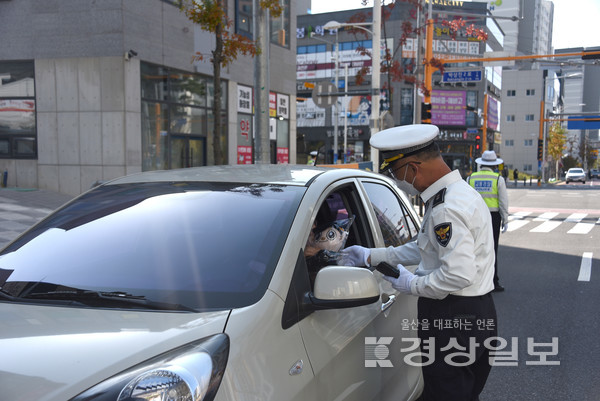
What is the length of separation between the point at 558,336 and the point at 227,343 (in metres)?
4.86

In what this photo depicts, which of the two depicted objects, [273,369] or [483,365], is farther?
[483,365]

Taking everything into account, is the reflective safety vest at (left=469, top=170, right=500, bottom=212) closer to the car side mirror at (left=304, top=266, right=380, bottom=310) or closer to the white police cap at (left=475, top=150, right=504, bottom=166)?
the white police cap at (left=475, top=150, right=504, bottom=166)

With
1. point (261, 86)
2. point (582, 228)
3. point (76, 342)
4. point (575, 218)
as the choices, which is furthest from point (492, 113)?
point (76, 342)

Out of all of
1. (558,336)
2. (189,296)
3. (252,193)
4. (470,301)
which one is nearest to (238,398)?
(189,296)

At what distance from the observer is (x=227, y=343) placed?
5.63 ft

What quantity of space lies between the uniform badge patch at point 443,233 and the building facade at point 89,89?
1405 centimetres

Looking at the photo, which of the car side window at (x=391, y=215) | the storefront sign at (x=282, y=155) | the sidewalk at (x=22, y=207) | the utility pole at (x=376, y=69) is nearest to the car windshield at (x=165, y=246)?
the car side window at (x=391, y=215)

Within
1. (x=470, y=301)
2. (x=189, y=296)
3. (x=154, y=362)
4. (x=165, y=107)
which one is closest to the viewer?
(x=154, y=362)

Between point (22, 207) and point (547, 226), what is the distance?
1441 centimetres

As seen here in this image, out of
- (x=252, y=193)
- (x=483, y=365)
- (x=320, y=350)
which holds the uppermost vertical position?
(x=252, y=193)

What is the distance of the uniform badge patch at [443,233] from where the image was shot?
2375mm

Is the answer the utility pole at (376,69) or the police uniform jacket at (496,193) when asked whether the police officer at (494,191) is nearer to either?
the police uniform jacket at (496,193)

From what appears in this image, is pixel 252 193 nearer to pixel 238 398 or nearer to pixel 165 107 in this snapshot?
pixel 238 398

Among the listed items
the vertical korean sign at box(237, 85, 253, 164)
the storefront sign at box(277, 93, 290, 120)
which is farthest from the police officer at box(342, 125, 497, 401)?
the storefront sign at box(277, 93, 290, 120)
